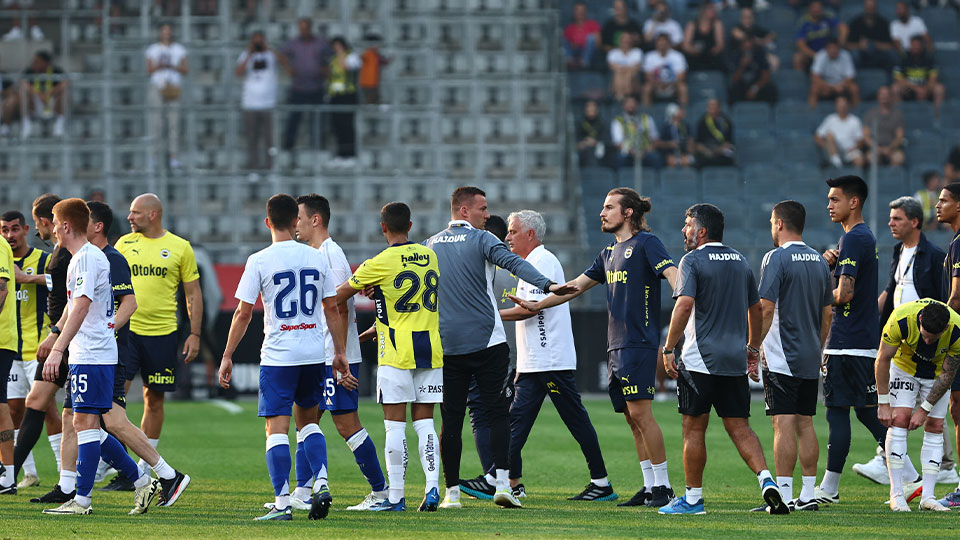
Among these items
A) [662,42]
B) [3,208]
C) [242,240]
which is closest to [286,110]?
[242,240]

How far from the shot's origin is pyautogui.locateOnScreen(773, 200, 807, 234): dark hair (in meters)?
9.15

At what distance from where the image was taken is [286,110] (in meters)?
24.8

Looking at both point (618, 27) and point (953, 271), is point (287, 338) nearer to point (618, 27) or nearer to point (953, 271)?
point (953, 271)

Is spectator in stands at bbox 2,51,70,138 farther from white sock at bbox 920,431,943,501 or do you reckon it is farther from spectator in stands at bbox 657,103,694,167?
white sock at bbox 920,431,943,501

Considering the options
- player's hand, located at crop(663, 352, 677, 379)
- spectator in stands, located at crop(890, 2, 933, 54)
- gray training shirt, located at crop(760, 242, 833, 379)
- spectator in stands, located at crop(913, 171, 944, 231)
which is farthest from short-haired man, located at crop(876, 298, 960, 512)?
spectator in stands, located at crop(890, 2, 933, 54)

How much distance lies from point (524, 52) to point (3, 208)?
38.2 ft

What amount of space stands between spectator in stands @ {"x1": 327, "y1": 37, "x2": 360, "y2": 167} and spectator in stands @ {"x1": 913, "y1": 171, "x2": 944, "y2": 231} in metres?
10.9

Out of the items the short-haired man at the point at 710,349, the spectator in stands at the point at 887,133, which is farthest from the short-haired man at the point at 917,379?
the spectator in stands at the point at 887,133

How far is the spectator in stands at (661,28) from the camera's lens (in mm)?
28922

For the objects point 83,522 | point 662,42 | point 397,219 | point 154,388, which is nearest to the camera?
point 83,522

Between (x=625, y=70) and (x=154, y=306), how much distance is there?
19038mm

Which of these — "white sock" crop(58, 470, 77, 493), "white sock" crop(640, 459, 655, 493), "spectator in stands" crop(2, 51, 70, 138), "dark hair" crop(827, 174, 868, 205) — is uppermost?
"spectator in stands" crop(2, 51, 70, 138)

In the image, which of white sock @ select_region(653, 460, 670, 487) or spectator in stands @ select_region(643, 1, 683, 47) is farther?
spectator in stands @ select_region(643, 1, 683, 47)

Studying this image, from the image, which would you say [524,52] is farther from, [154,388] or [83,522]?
[83,522]
